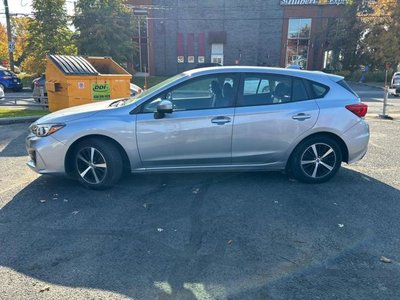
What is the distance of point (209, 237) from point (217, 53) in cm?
3624

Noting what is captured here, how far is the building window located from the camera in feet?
121

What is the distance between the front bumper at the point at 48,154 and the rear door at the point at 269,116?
2.27 m

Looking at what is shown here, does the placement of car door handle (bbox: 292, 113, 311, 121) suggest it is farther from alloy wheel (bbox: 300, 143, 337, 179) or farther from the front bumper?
the front bumper

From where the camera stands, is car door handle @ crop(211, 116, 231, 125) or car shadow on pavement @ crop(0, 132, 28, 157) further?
car shadow on pavement @ crop(0, 132, 28, 157)

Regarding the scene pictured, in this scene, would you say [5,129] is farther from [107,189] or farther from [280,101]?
[280,101]

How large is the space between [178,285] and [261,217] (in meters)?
1.52

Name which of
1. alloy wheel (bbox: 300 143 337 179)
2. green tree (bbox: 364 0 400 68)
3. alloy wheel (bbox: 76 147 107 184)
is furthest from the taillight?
green tree (bbox: 364 0 400 68)

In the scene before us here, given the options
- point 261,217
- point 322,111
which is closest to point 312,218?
point 261,217

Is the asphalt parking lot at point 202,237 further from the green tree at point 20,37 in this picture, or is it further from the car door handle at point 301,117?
the green tree at point 20,37

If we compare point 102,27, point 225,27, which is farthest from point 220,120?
point 225,27

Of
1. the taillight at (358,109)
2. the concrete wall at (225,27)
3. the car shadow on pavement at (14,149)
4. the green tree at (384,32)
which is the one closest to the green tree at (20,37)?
the concrete wall at (225,27)

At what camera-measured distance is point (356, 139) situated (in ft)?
16.3

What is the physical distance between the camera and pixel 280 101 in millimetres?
4840

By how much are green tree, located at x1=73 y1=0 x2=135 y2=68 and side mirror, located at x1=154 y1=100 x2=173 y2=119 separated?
955 inches
